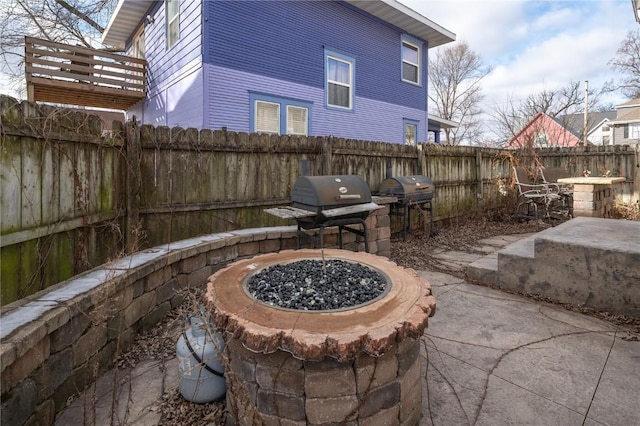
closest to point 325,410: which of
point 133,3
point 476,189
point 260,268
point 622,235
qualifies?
point 260,268

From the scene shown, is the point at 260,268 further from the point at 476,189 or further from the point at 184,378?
the point at 476,189

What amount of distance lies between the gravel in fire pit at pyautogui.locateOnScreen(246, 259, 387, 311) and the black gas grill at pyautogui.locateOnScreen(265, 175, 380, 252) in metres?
1.19

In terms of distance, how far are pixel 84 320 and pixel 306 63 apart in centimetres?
840

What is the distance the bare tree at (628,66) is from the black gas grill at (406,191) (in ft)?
98.8

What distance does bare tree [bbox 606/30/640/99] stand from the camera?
2506cm

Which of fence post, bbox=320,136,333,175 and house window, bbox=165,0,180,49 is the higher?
house window, bbox=165,0,180,49

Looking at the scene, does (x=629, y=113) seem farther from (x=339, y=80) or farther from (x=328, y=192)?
(x=328, y=192)

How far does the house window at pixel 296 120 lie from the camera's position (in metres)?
8.73

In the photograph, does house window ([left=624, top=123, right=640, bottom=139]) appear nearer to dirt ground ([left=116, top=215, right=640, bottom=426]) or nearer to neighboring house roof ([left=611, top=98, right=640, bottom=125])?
neighboring house roof ([left=611, top=98, right=640, bottom=125])

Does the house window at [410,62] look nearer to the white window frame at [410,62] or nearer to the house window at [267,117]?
the white window frame at [410,62]

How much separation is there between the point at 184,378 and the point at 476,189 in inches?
315

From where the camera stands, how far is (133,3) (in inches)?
380

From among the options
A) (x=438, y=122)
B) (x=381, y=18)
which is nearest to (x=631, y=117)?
(x=438, y=122)

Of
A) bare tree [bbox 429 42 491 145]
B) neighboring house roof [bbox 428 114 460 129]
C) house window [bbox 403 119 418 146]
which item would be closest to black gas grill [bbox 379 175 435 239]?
house window [bbox 403 119 418 146]
